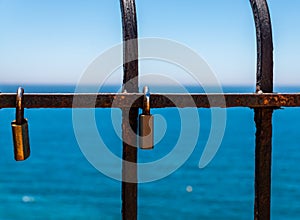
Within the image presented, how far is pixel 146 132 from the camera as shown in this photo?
1.12m

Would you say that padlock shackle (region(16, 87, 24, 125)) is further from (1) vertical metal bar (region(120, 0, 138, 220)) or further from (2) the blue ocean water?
(2) the blue ocean water

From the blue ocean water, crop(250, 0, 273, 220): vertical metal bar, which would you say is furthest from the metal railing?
the blue ocean water

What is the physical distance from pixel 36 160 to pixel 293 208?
10605mm

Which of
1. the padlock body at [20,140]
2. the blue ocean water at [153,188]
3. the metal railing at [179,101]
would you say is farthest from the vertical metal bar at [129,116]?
the blue ocean water at [153,188]

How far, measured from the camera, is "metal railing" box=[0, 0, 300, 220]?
1115 mm

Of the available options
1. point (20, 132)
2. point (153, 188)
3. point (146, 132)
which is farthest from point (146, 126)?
point (153, 188)

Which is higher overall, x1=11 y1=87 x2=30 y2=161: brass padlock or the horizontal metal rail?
the horizontal metal rail

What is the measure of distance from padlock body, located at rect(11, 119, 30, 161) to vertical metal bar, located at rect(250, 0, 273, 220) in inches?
22.9

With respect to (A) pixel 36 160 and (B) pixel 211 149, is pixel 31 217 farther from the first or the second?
(B) pixel 211 149

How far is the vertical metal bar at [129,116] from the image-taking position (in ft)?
3.73

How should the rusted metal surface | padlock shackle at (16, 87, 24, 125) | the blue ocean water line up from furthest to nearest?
the blue ocean water
the rusted metal surface
padlock shackle at (16, 87, 24, 125)

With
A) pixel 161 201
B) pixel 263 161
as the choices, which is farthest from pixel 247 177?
pixel 263 161

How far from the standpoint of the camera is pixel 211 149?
47.4 inches

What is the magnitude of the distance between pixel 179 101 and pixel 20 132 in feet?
1.24
